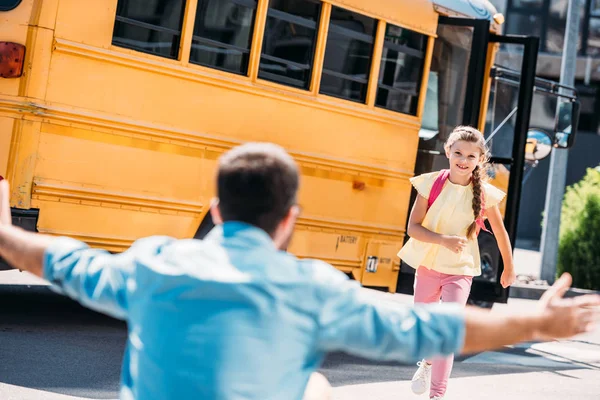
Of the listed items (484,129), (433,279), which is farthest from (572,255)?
(433,279)

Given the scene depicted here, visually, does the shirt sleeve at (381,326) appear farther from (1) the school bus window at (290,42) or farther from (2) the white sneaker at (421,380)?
(1) the school bus window at (290,42)

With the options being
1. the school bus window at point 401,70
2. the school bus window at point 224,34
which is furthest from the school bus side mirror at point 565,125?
the school bus window at point 224,34

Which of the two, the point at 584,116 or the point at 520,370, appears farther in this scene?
the point at 584,116

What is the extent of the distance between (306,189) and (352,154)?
0.53 metres

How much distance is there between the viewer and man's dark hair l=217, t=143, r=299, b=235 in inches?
76.7

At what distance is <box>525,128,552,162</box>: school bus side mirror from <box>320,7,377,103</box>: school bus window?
2516mm

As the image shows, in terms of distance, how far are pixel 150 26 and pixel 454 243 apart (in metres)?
2.40

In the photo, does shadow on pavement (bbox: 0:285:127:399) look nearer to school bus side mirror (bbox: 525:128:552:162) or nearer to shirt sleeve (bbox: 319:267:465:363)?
shirt sleeve (bbox: 319:267:465:363)

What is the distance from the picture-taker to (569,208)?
566 inches

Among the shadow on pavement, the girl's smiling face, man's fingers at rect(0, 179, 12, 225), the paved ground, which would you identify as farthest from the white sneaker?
man's fingers at rect(0, 179, 12, 225)

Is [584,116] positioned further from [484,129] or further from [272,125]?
[272,125]

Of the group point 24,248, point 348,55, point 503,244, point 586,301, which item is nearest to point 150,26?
point 348,55

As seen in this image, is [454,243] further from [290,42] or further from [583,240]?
[583,240]

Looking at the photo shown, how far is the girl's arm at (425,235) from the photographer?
16.9 ft
